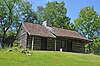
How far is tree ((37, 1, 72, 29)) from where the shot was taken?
2611 inches

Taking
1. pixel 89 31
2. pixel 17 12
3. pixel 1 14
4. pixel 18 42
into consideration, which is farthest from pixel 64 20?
pixel 18 42

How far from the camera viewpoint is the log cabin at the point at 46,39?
136 feet

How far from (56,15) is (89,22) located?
10017 millimetres

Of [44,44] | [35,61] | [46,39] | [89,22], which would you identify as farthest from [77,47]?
[35,61]

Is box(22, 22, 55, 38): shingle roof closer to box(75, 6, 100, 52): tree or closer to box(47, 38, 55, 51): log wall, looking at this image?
box(47, 38, 55, 51): log wall

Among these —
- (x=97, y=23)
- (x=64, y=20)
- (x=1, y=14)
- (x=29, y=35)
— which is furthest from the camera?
(x=64, y=20)

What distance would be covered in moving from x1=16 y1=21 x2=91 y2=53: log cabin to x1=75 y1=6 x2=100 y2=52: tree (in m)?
16.3

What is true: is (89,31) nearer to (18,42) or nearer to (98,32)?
(98,32)

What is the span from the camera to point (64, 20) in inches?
2645

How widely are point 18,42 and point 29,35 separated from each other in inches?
209

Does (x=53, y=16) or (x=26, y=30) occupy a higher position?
(x=53, y=16)

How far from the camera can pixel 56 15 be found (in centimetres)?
6712

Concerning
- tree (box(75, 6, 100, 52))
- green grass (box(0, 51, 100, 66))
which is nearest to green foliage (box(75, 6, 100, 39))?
tree (box(75, 6, 100, 52))

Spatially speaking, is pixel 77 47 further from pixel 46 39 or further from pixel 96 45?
pixel 96 45
